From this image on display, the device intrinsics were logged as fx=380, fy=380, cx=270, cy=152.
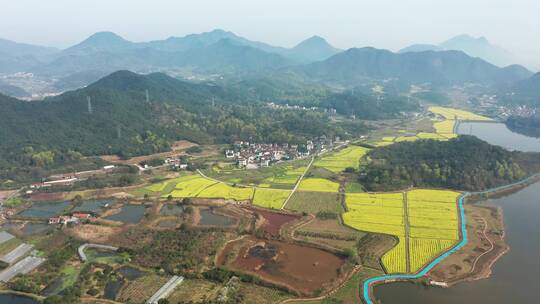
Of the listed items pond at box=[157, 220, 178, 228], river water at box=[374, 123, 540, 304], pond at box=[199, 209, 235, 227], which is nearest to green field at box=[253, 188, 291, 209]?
pond at box=[199, 209, 235, 227]

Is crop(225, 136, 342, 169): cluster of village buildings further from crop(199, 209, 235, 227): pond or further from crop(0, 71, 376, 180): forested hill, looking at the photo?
crop(199, 209, 235, 227): pond

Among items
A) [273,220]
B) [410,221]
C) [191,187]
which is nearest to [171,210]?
[191,187]

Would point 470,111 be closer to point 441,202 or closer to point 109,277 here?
point 441,202

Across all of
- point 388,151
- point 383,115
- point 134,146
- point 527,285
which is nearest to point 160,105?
point 134,146

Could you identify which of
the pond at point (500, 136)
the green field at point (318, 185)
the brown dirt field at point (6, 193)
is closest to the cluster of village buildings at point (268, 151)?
the green field at point (318, 185)

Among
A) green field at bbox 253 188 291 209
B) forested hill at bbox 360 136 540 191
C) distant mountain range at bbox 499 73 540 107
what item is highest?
distant mountain range at bbox 499 73 540 107

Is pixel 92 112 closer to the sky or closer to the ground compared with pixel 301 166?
closer to the sky

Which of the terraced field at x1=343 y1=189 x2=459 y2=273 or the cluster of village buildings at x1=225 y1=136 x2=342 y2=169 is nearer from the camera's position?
the terraced field at x1=343 y1=189 x2=459 y2=273
